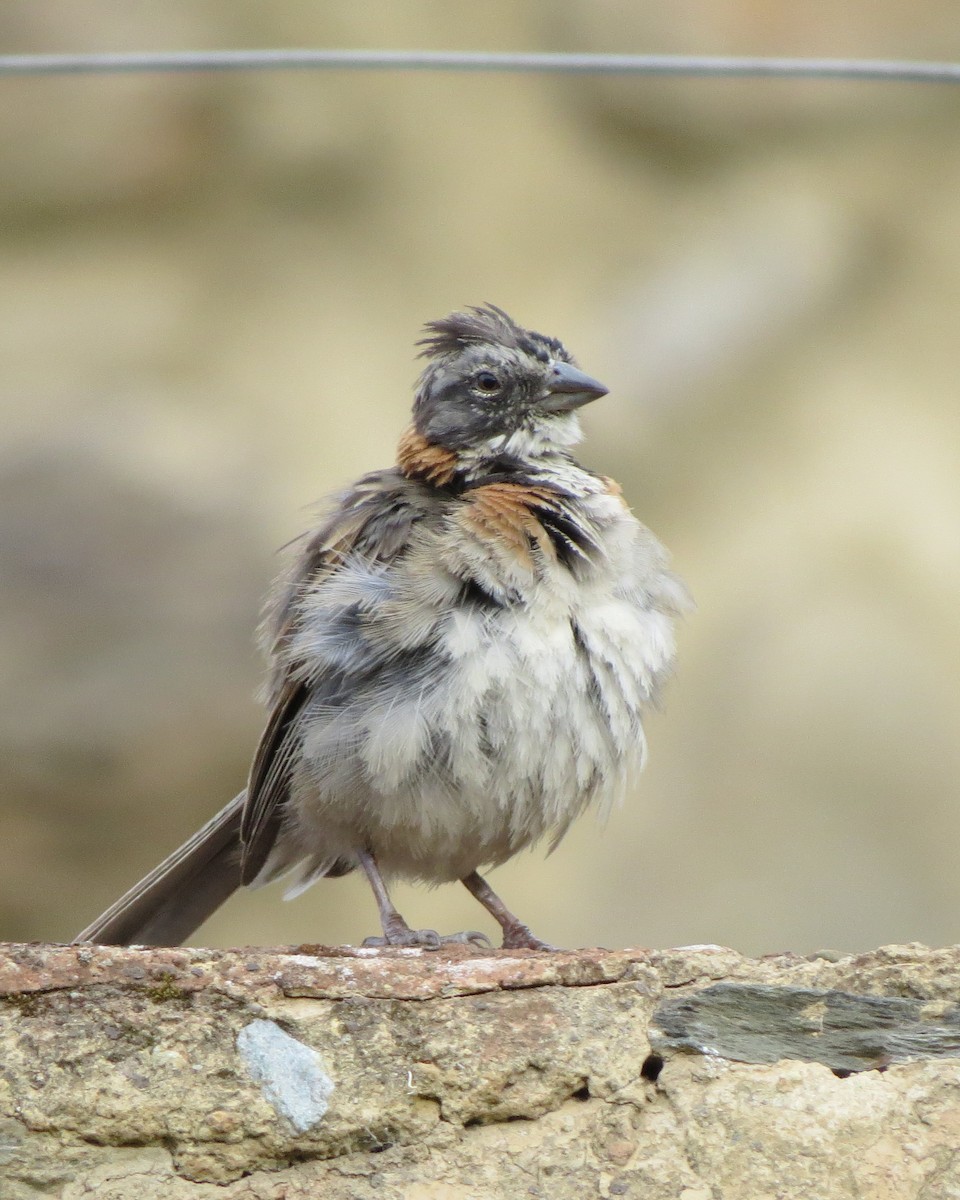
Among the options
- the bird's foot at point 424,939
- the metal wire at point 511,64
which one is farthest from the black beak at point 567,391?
the bird's foot at point 424,939

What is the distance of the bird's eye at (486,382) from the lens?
486 centimetres

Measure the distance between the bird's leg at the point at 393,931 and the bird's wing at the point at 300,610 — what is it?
0.30 m

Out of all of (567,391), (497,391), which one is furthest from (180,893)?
(567,391)

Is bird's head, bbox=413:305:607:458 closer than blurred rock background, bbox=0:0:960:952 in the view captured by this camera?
Yes

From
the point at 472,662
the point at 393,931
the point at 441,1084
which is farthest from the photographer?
the point at 393,931

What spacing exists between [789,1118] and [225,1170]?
84cm

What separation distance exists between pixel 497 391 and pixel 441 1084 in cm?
259

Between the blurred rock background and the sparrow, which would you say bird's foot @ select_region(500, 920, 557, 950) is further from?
the blurred rock background

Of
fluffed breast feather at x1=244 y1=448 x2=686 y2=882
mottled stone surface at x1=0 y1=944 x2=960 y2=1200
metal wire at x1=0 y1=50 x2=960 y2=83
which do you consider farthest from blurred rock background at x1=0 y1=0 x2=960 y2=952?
mottled stone surface at x1=0 y1=944 x2=960 y2=1200

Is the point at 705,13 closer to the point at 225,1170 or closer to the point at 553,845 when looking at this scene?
the point at 553,845

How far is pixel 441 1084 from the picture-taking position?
264 centimetres

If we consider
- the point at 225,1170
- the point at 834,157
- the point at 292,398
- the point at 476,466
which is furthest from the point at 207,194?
the point at 225,1170

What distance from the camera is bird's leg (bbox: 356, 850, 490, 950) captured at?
4023 mm

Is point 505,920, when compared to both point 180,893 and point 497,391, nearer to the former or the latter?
point 180,893
